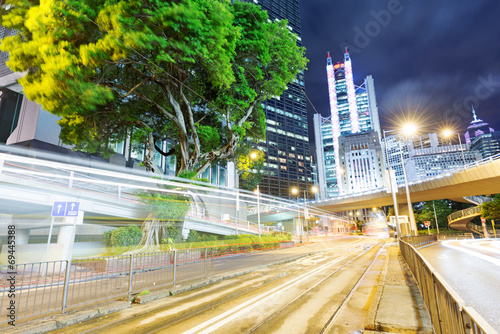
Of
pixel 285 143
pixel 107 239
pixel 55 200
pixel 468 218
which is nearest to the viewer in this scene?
pixel 55 200

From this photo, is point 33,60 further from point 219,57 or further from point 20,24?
point 219,57

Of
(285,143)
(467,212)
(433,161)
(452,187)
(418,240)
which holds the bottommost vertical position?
(418,240)

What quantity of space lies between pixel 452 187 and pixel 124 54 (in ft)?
137

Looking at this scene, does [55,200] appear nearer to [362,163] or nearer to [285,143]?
[285,143]

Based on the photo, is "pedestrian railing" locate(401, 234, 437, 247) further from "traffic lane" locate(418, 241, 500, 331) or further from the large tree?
the large tree

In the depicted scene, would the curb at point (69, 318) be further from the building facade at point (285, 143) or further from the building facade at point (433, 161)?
the building facade at point (433, 161)

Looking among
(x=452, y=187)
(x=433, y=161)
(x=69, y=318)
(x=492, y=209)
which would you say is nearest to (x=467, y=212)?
(x=492, y=209)

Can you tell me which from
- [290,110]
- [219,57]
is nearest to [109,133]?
[219,57]

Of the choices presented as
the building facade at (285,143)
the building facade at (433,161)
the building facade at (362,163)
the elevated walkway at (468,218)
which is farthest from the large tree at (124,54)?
the building facade at (433,161)

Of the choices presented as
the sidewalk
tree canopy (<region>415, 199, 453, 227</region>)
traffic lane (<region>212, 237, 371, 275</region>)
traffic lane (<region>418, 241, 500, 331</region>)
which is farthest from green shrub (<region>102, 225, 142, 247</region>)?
tree canopy (<region>415, 199, 453, 227</region>)

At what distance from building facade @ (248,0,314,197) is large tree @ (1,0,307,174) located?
339 ft

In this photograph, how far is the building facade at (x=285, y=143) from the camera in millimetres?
130625

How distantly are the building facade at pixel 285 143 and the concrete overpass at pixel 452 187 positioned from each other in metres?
72.2

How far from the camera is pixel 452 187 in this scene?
35688 millimetres
